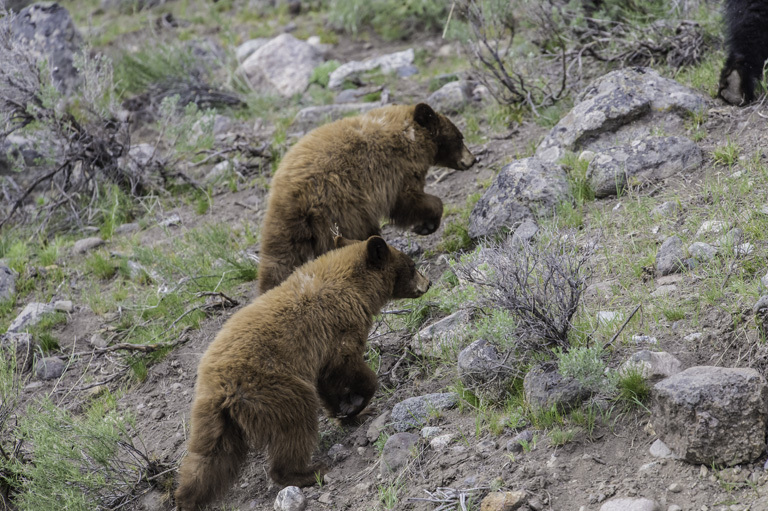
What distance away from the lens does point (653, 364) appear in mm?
3465

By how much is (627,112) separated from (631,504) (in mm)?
3875

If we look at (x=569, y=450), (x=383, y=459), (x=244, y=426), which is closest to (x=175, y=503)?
(x=244, y=426)

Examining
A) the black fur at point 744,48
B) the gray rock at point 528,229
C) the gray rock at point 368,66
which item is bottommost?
the gray rock at point 528,229

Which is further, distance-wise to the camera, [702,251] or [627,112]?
[627,112]

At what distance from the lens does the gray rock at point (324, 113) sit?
8453 mm

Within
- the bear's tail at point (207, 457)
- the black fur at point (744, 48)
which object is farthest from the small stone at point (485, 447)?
the black fur at point (744, 48)

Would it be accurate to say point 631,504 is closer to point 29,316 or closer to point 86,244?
point 29,316

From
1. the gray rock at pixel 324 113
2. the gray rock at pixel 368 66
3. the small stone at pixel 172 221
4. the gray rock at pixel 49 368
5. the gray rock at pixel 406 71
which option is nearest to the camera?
the gray rock at pixel 49 368

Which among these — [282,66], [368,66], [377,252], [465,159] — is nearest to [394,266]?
[377,252]

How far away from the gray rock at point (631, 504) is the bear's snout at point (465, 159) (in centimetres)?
404

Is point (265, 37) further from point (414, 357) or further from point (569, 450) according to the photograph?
point (569, 450)

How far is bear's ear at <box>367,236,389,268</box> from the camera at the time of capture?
4586 mm

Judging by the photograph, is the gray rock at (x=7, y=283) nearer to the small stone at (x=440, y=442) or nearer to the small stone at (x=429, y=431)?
the small stone at (x=429, y=431)

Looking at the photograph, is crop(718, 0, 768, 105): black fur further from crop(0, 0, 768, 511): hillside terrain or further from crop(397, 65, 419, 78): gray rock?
crop(397, 65, 419, 78): gray rock
